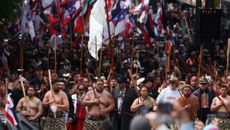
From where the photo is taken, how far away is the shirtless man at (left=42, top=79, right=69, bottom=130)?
2133 cm

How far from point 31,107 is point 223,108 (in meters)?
3.44

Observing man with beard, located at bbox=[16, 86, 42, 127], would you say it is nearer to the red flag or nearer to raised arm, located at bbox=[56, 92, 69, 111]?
raised arm, located at bbox=[56, 92, 69, 111]

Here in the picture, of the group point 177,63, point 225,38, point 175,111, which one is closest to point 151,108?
point 175,111

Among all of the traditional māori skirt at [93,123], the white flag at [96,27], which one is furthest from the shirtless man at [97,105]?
the white flag at [96,27]

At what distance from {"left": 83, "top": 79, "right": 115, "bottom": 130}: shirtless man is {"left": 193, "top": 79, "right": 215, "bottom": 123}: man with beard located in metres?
1.60

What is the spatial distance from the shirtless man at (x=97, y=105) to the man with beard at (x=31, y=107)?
847 mm

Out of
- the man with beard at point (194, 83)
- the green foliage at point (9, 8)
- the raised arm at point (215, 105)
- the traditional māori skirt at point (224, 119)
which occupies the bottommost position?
the traditional māori skirt at point (224, 119)

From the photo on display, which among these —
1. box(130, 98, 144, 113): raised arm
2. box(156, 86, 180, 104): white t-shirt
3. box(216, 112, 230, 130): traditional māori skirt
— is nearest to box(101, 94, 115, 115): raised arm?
box(130, 98, 144, 113): raised arm

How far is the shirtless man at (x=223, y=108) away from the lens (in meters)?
20.9

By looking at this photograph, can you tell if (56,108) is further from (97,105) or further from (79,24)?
(79,24)

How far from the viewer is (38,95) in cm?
2283

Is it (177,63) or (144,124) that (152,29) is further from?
(144,124)

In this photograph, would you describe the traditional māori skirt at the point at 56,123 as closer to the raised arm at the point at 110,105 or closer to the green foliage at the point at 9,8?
the raised arm at the point at 110,105

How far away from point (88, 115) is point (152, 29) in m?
13.3
